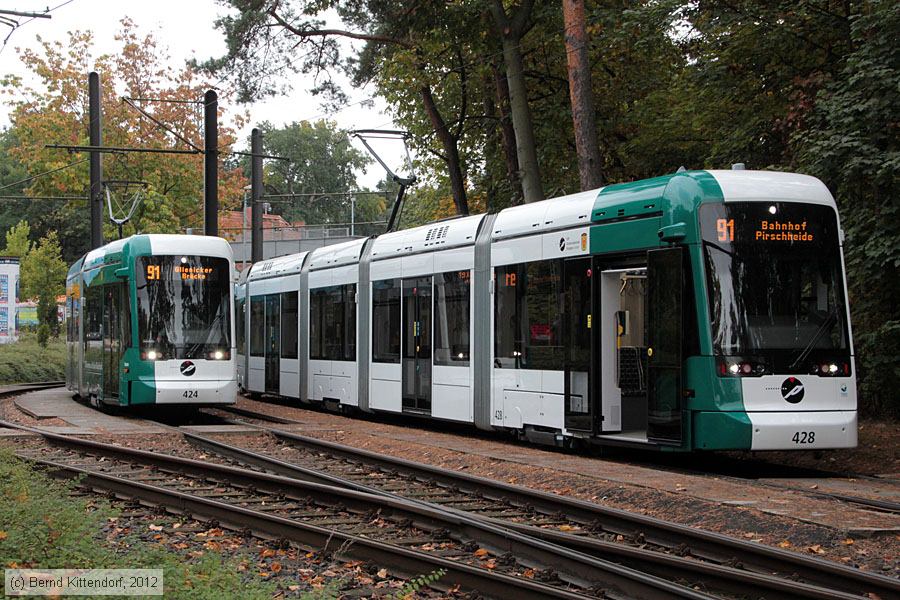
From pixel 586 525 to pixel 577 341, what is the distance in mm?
5126

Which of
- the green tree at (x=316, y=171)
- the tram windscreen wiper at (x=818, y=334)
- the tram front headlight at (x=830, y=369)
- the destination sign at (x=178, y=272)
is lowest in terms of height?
the tram front headlight at (x=830, y=369)

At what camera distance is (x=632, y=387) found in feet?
47.1

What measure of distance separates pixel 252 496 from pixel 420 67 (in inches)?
673

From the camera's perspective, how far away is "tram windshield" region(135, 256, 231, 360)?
20.6 m

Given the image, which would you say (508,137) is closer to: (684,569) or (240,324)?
(240,324)

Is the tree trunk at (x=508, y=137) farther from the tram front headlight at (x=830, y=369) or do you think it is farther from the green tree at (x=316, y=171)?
the green tree at (x=316, y=171)

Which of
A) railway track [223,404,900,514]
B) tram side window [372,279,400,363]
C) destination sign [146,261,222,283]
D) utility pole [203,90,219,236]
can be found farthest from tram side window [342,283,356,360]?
utility pole [203,90,219,236]

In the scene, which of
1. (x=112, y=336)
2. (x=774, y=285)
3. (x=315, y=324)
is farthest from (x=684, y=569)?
(x=315, y=324)

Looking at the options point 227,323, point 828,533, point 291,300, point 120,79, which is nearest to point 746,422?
point 828,533

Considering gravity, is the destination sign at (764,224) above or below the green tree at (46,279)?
below

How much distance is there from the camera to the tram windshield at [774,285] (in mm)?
12758

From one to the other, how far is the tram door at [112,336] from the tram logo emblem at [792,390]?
1215 centimetres

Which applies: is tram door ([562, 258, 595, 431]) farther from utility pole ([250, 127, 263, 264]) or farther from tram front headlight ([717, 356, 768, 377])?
utility pole ([250, 127, 263, 264])

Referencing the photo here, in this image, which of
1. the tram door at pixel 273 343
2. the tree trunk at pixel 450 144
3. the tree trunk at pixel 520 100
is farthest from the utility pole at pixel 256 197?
the tree trunk at pixel 520 100
